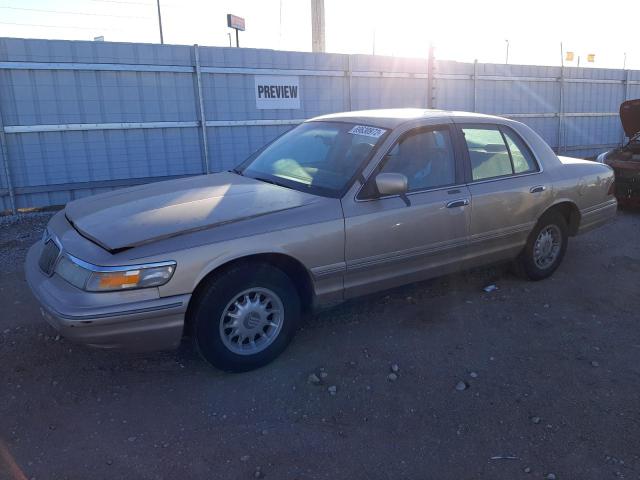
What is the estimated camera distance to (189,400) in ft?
10.8

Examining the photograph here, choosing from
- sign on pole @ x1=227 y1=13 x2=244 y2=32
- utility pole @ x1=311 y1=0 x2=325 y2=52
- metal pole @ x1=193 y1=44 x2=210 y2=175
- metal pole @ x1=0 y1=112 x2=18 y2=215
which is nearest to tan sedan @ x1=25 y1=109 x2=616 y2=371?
metal pole @ x1=0 y1=112 x2=18 y2=215

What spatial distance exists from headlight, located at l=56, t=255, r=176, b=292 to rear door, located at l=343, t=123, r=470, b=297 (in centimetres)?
126

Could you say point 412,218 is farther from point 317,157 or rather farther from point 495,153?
point 495,153

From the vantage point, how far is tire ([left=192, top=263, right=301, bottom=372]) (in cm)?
330

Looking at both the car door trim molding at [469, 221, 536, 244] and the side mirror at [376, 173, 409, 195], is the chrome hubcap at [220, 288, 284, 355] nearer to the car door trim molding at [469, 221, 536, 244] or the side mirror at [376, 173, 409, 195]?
the side mirror at [376, 173, 409, 195]

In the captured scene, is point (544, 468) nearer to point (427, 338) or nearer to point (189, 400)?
point (427, 338)

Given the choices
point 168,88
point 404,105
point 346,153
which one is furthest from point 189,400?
point 404,105

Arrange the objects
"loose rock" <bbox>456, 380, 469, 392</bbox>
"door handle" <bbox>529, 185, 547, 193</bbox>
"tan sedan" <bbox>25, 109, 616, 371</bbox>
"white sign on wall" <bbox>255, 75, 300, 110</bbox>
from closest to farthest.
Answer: "tan sedan" <bbox>25, 109, 616, 371</bbox>
"loose rock" <bbox>456, 380, 469, 392</bbox>
"door handle" <bbox>529, 185, 547, 193</bbox>
"white sign on wall" <bbox>255, 75, 300, 110</bbox>

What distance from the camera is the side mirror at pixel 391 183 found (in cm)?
373

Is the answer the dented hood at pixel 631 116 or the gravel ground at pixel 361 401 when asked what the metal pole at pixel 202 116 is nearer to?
the gravel ground at pixel 361 401

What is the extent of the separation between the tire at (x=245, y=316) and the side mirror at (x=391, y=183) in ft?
2.93

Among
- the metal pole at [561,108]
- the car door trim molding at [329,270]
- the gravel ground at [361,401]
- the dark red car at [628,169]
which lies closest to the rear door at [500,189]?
the gravel ground at [361,401]

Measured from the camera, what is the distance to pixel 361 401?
328 centimetres

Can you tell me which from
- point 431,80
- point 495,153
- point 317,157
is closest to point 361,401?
point 317,157
